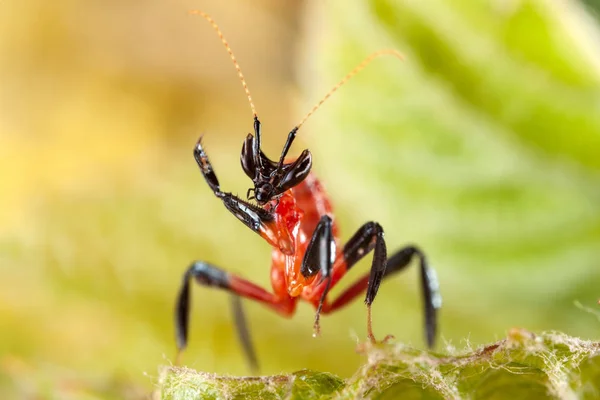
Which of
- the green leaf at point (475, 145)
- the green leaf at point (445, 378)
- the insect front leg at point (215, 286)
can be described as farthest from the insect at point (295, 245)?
the green leaf at point (445, 378)

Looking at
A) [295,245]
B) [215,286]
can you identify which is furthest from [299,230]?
[215,286]

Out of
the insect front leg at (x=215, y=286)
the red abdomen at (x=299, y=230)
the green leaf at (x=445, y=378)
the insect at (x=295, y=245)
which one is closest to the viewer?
the green leaf at (x=445, y=378)

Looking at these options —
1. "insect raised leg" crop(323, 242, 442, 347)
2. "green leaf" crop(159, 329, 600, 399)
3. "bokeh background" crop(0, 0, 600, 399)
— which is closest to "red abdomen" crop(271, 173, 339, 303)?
"insect raised leg" crop(323, 242, 442, 347)

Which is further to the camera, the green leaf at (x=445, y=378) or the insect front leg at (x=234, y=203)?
the insect front leg at (x=234, y=203)

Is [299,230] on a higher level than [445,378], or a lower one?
higher

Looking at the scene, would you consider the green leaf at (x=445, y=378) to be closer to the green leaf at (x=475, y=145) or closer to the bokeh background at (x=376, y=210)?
the bokeh background at (x=376, y=210)

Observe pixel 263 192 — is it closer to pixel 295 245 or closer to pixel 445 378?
pixel 295 245

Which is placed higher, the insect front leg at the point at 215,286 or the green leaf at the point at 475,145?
the green leaf at the point at 475,145

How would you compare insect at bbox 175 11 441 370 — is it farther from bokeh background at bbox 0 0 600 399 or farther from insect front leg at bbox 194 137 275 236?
bokeh background at bbox 0 0 600 399
